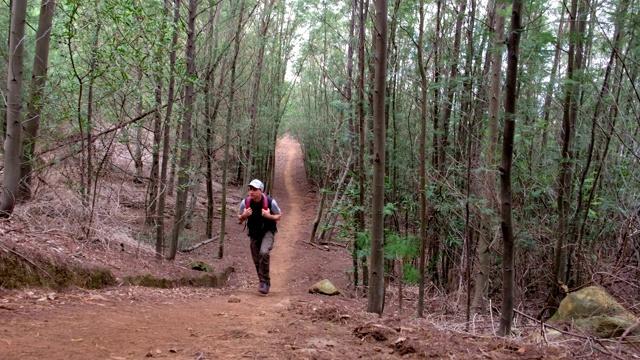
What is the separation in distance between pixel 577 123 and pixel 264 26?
11193 millimetres

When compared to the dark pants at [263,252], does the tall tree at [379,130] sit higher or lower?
higher

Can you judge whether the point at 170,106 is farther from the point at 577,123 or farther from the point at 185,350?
the point at 577,123

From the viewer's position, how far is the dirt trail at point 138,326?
2.86 meters

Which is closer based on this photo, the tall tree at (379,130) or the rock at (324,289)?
the tall tree at (379,130)

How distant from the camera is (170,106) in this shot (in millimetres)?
8039

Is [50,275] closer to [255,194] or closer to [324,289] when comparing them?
[255,194]

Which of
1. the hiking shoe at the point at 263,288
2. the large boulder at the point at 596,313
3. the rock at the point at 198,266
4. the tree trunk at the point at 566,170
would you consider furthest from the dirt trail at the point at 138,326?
the tree trunk at the point at 566,170

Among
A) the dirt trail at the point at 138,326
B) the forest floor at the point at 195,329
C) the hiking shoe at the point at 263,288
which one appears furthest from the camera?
the hiking shoe at the point at 263,288

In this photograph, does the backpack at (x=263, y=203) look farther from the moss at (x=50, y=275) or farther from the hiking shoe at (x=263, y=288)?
the moss at (x=50, y=275)

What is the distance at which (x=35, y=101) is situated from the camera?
267 inches

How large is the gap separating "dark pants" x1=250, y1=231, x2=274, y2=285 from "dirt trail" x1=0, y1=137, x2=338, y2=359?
3.23 ft

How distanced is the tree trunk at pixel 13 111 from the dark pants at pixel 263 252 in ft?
11.7

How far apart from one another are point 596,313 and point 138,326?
624 cm

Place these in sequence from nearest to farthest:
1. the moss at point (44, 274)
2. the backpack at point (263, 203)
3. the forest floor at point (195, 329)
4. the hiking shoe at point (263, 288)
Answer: the forest floor at point (195, 329) → the moss at point (44, 274) → the backpack at point (263, 203) → the hiking shoe at point (263, 288)
